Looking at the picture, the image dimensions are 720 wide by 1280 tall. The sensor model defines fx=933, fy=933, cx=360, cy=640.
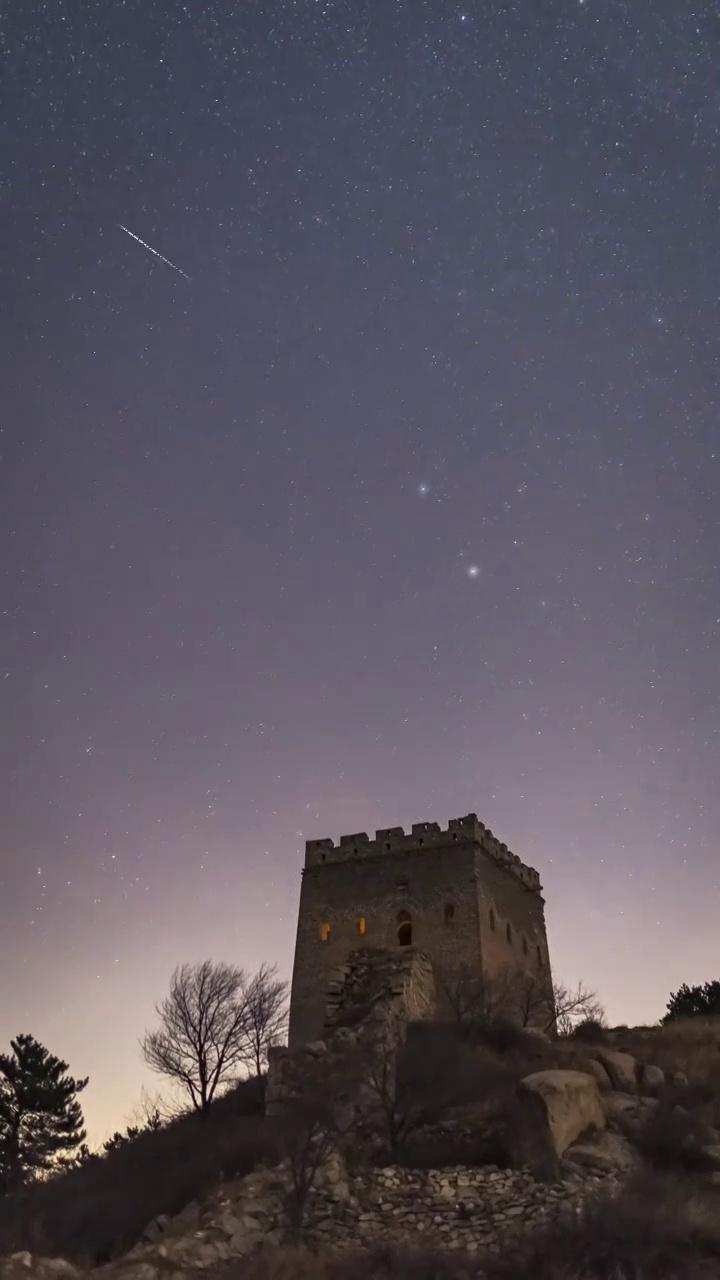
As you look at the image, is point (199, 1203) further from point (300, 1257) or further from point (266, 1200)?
point (300, 1257)

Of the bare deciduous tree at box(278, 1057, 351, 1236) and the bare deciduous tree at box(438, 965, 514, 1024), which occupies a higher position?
the bare deciduous tree at box(438, 965, 514, 1024)

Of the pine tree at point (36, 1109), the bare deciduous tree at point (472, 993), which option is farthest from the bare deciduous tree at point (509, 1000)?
the pine tree at point (36, 1109)

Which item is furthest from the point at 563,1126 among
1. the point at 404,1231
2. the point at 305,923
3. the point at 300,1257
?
the point at 305,923

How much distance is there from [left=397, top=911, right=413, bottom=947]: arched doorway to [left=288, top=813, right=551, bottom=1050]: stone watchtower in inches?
1.3

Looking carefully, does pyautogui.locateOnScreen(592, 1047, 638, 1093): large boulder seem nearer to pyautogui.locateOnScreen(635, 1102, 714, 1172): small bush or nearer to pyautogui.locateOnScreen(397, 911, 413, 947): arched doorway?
pyautogui.locateOnScreen(635, 1102, 714, 1172): small bush

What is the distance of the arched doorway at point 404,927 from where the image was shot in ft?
99.5

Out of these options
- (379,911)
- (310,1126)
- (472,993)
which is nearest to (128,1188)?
(310,1126)

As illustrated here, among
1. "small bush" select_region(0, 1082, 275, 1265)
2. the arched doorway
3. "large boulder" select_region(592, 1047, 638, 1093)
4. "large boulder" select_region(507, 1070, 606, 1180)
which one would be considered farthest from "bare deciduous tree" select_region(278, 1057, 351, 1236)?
the arched doorway

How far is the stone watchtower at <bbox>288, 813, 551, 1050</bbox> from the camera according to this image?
29188mm

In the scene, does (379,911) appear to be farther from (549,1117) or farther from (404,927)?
(549,1117)

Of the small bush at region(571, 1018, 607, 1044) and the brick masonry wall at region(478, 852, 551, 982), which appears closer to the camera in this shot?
the small bush at region(571, 1018, 607, 1044)

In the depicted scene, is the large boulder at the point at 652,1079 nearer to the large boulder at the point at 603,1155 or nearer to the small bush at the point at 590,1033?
the large boulder at the point at 603,1155

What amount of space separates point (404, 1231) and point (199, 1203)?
404 centimetres

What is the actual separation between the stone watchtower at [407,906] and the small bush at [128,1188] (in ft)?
21.1
